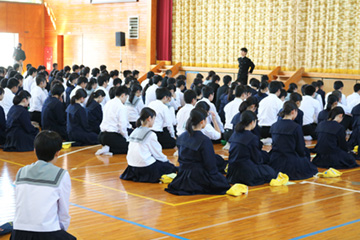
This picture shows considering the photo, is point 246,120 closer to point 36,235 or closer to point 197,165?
point 197,165

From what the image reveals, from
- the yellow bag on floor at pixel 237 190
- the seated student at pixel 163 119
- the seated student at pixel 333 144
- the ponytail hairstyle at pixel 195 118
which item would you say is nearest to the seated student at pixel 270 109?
the seated student at pixel 163 119

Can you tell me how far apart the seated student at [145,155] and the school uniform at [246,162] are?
950 mm

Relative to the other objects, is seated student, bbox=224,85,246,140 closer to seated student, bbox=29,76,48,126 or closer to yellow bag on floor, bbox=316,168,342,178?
yellow bag on floor, bbox=316,168,342,178

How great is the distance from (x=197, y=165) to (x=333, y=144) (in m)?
2.84

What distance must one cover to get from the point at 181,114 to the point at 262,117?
2.45 m

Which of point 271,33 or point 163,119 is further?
point 271,33

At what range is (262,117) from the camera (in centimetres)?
1083

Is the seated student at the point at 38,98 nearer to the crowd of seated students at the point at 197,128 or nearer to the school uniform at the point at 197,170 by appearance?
the crowd of seated students at the point at 197,128

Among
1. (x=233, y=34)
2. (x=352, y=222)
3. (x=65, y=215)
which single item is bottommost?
(x=352, y=222)

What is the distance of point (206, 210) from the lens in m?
6.01

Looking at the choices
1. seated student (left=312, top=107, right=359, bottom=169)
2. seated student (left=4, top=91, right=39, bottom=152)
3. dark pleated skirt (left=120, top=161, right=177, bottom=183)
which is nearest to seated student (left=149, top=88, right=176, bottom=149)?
dark pleated skirt (left=120, top=161, right=177, bottom=183)

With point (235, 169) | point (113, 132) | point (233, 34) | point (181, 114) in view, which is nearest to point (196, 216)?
point (235, 169)

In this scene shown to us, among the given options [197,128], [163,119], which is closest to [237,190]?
[197,128]

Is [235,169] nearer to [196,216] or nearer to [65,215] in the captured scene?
[196,216]
